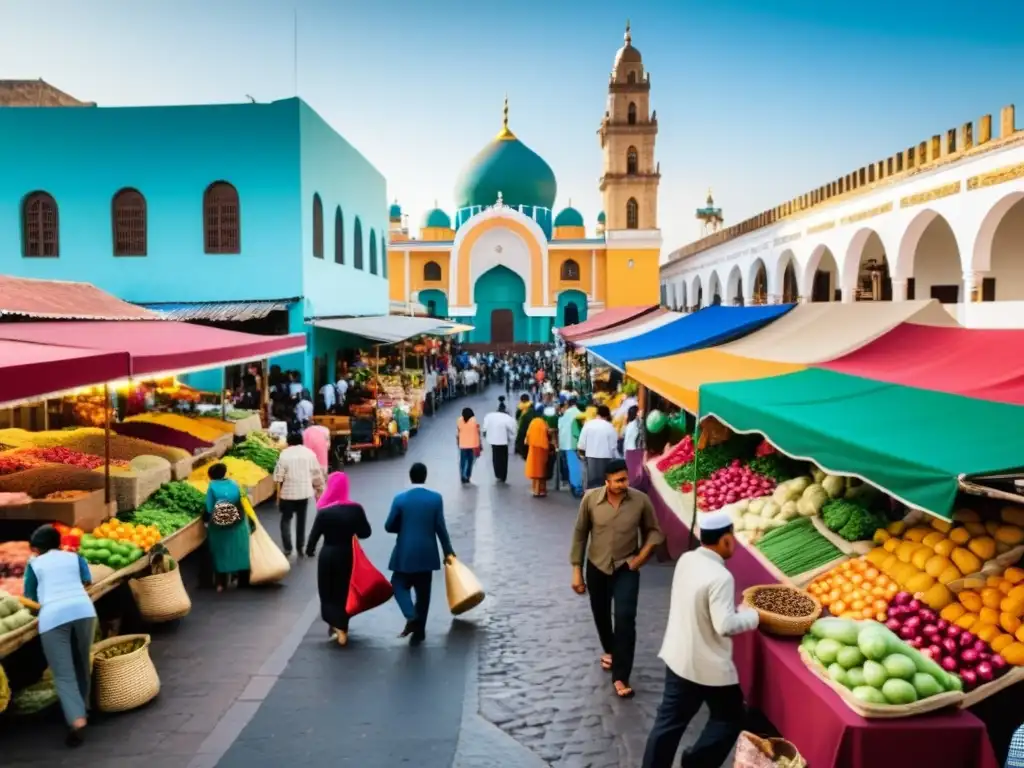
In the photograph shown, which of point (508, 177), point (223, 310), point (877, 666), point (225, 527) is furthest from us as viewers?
point (508, 177)

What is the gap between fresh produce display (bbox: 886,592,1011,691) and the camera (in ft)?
12.9

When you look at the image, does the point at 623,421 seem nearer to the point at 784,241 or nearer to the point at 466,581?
the point at 466,581

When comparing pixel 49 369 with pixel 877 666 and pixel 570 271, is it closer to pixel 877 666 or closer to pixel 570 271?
pixel 877 666

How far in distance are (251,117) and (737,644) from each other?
14089mm

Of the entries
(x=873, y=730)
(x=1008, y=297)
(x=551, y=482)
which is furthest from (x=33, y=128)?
(x=1008, y=297)

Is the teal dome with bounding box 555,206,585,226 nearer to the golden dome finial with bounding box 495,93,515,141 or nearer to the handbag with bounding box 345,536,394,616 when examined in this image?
the golden dome finial with bounding box 495,93,515,141

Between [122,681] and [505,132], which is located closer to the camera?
[122,681]

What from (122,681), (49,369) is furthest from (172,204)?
(122,681)

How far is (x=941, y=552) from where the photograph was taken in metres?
4.77

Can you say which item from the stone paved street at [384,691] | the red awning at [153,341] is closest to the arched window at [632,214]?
the red awning at [153,341]

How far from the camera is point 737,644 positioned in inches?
188

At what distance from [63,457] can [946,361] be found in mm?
7413

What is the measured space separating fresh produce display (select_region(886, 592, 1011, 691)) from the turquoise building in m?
13.0

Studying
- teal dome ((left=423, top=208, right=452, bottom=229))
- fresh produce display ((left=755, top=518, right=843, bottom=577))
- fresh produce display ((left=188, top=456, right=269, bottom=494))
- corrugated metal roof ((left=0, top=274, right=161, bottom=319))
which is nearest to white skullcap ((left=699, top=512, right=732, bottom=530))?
fresh produce display ((left=755, top=518, right=843, bottom=577))
